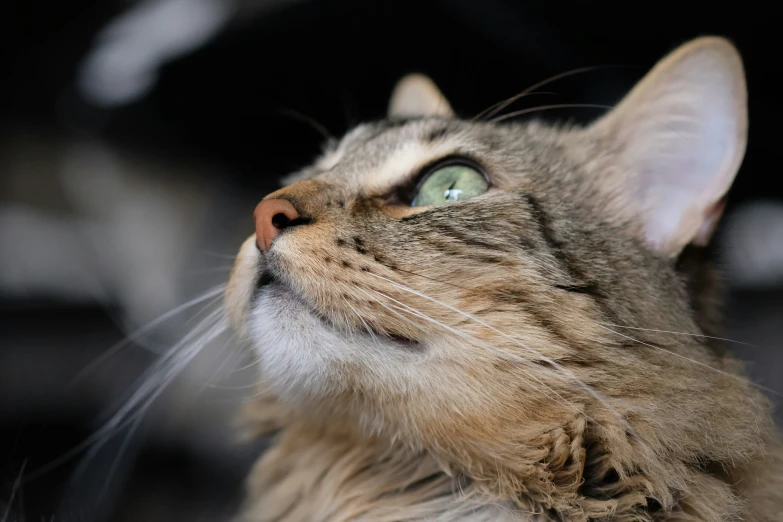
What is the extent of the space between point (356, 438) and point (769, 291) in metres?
0.77

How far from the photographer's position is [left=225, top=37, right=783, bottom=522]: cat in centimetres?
69

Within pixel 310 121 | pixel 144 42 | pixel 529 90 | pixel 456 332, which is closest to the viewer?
pixel 456 332

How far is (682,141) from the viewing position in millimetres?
835

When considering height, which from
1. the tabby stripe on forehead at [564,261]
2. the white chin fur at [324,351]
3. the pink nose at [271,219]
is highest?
the tabby stripe on forehead at [564,261]

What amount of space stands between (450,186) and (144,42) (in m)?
0.64

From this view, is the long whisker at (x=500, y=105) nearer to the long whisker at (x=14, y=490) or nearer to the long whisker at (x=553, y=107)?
the long whisker at (x=553, y=107)

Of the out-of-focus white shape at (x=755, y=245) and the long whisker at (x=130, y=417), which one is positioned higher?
the out-of-focus white shape at (x=755, y=245)

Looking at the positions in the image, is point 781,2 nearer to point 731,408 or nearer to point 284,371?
point 731,408

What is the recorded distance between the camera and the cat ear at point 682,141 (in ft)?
2.54

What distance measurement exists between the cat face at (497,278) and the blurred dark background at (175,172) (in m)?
0.16

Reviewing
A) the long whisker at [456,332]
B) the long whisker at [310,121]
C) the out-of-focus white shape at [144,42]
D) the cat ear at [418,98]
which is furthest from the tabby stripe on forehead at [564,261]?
the out-of-focus white shape at [144,42]

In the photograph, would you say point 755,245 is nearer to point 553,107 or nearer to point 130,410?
point 553,107

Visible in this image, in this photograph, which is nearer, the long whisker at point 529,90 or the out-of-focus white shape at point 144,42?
the long whisker at point 529,90

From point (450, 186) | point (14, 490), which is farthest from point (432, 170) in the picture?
point (14, 490)
